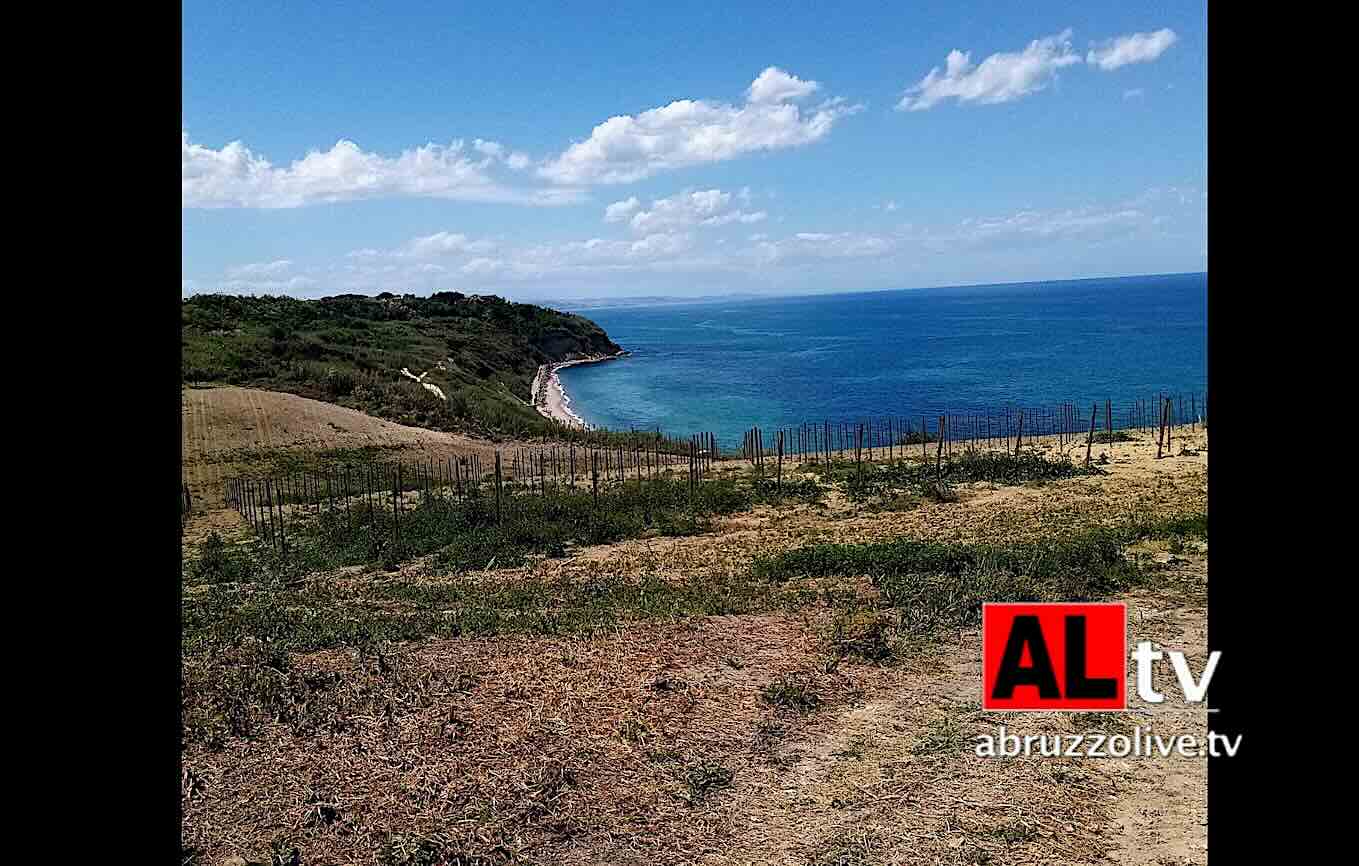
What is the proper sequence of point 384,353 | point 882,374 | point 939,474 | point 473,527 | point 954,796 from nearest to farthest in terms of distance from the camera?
point 954,796 < point 473,527 < point 939,474 < point 384,353 < point 882,374

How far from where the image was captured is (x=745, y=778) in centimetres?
641

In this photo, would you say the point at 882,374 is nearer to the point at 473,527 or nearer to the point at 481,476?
the point at 481,476

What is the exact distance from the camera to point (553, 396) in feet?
218

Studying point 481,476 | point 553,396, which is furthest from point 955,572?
point 553,396

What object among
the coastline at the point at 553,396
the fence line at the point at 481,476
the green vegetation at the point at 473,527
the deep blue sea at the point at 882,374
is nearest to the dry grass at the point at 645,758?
the green vegetation at the point at 473,527

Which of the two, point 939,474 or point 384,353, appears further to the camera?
point 384,353

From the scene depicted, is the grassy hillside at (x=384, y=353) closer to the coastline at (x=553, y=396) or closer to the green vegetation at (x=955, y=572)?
the coastline at (x=553, y=396)

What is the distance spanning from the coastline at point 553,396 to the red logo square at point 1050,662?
3778 cm

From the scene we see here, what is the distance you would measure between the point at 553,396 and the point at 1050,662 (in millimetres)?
61015

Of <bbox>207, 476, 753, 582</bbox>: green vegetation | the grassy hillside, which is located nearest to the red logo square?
<bbox>207, 476, 753, 582</bbox>: green vegetation
